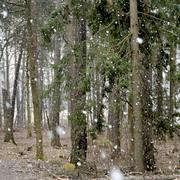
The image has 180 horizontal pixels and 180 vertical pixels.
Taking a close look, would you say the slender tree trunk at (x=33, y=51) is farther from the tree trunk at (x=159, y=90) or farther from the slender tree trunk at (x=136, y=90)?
the slender tree trunk at (x=136, y=90)

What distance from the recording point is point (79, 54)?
13453 mm

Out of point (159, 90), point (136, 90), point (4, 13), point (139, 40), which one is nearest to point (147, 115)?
point (159, 90)

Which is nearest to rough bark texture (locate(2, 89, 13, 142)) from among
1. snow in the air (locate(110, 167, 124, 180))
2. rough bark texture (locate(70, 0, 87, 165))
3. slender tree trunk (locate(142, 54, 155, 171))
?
rough bark texture (locate(70, 0, 87, 165))

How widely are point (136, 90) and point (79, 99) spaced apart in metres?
3.28

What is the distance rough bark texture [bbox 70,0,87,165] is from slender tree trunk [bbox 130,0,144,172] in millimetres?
2523

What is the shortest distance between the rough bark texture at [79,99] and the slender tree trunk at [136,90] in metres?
2.52

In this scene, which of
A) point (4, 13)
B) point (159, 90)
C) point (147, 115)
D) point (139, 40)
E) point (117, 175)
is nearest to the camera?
point (117, 175)

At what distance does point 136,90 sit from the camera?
1060 cm

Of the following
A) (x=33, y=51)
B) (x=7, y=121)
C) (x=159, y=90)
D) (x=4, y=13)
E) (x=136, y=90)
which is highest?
(x=4, y=13)

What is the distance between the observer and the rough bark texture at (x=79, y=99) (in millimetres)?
13148

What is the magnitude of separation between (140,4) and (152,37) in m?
1.05

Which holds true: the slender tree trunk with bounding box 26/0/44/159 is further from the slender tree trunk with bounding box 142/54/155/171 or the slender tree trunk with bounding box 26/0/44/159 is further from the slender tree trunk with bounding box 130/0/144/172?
the slender tree trunk with bounding box 130/0/144/172

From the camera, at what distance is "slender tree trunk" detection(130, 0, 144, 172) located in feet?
34.6

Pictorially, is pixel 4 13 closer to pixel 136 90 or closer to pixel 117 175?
pixel 136 90
